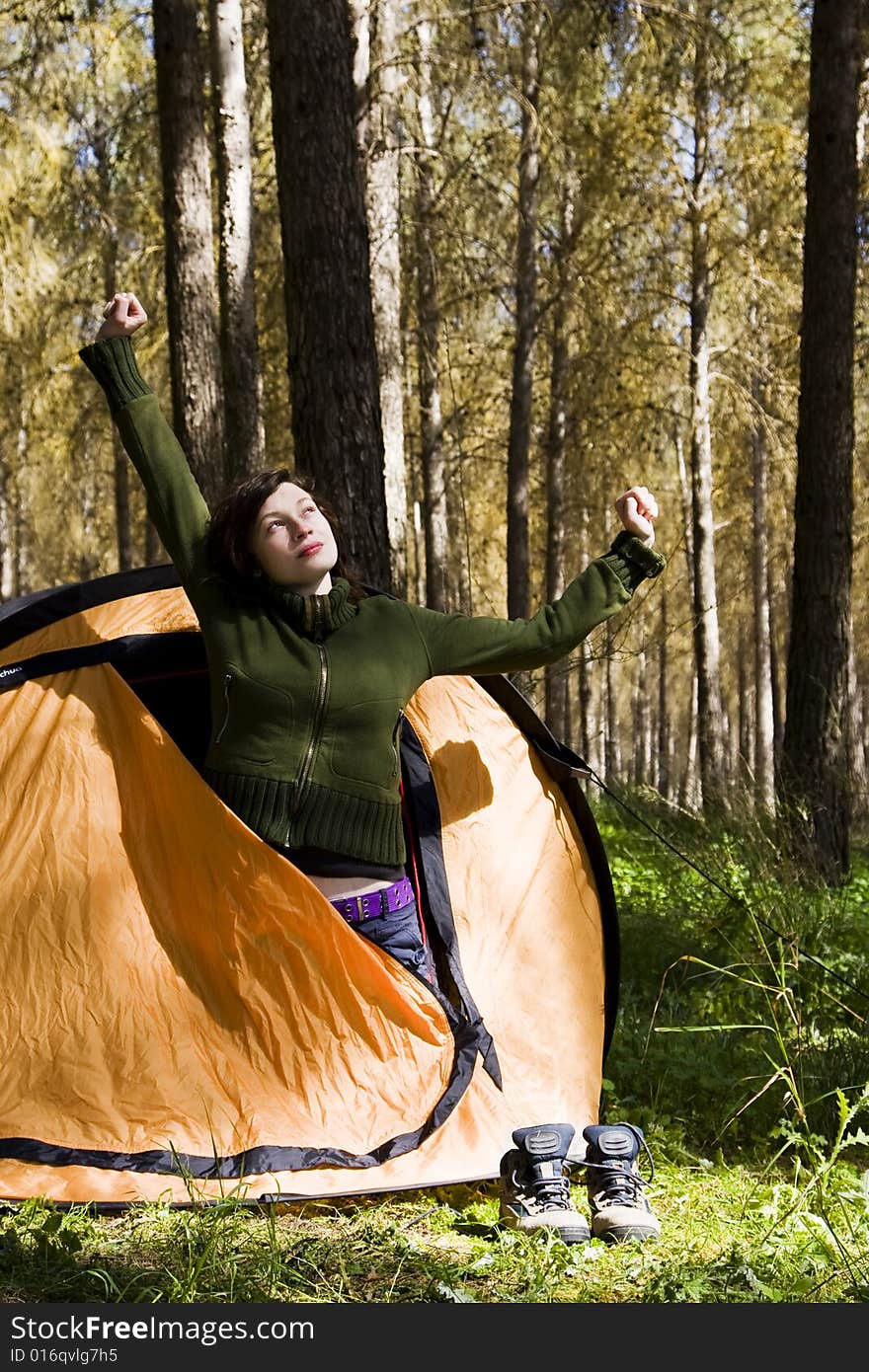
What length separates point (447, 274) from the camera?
1348 centimetres

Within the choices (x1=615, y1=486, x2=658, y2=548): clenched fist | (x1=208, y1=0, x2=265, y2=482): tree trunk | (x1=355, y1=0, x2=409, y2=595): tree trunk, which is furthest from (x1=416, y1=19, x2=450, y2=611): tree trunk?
(x1=615, y1=486, x2=658, y2=548): clenched fist

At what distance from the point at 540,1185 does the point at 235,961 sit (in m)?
1.11

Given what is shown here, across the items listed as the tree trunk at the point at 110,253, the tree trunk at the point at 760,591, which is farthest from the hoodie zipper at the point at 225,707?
the tree trunk at the point at 760,591

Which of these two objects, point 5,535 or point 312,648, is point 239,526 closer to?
point 312,648

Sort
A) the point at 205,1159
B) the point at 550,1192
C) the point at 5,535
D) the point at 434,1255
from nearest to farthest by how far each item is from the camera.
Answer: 1. the point at 434,1255
2. the point at 550,1192
3. the point at 205,1159
4. the point at 5,535

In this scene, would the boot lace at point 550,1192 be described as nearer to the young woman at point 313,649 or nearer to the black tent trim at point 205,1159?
the black tent trim at point 205,1159

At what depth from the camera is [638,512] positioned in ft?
11.5

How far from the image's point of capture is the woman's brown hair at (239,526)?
352 cm

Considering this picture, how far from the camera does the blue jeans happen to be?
12.0 feet

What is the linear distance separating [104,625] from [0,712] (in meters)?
0.42

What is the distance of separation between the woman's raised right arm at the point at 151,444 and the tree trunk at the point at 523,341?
8181 millimetres

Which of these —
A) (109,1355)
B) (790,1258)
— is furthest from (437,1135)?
(109,1355)

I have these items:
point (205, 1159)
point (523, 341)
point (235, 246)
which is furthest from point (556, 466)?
point (205, 1159)

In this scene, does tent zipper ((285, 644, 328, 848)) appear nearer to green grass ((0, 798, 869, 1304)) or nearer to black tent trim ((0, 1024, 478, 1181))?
black tent trim ((0, 1024, 478, 1181))
